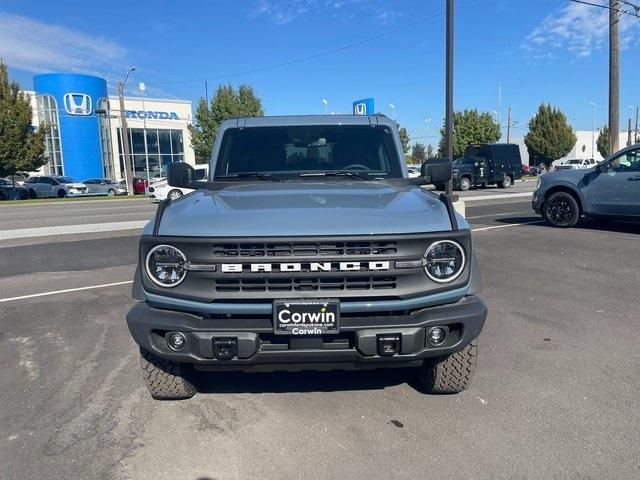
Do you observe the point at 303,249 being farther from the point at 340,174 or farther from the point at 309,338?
the point at 340,174

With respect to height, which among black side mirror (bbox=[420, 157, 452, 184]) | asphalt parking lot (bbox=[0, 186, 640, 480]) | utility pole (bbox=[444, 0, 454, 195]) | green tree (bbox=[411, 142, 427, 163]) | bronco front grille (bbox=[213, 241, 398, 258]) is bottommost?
asphalt parking lot (bbox=[0, 186, 640, 480])

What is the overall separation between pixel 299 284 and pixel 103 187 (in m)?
40.1

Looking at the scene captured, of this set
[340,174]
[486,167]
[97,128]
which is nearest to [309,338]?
[340,174]

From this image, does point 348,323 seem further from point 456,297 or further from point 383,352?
point 456,297

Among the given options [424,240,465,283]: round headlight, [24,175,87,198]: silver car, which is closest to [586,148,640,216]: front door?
[424,240,465,283]: round headlight

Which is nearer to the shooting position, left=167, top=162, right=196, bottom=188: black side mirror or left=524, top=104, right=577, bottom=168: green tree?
left=167, top=162, right=196, bottom=188: black side mirror

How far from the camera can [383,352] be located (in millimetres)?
2850

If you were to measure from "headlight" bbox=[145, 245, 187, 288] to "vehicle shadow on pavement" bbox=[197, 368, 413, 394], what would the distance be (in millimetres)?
1070

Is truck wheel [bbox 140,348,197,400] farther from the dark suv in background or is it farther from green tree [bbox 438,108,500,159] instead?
green tree [bbox 438,108,500,159]

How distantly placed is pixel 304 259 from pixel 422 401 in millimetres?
1423

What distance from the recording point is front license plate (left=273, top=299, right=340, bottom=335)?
9.18ft

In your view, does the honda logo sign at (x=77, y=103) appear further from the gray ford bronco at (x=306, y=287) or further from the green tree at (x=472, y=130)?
the gray ford bronco at (x=306, y=287)

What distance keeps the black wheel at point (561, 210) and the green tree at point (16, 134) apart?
31452 millimetres

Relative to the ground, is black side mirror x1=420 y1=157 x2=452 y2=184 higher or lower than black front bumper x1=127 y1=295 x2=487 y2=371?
higher
